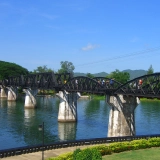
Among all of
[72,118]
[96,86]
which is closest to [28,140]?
[96,86]

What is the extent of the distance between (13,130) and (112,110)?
20739mm

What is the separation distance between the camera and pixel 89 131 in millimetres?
57906

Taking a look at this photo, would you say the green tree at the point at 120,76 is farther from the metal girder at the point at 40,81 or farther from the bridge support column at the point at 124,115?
the bridge support column at the point at 124,115

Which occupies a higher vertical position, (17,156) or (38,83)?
(38,83)

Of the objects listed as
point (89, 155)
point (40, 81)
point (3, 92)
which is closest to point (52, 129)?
point (40, 81)

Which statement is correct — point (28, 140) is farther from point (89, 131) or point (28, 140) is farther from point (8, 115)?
point (8, 115)

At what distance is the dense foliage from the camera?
511 feet

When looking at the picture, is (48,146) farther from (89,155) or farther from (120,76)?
(120,76)

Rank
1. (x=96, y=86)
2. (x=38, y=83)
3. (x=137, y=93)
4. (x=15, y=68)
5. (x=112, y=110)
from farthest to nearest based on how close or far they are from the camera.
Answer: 1. (x=15, y=68)
2. (x=38, y=83)
3. (x=96, y=86)
4. (x=112, y=110)
5. (x=137, y=93)

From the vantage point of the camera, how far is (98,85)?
56.3 meters

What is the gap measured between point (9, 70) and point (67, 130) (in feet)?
344

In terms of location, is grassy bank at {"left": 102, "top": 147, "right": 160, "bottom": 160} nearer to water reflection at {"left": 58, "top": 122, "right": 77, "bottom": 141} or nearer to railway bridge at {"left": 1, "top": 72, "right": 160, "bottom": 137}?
railway bridge at {"left": 1, "top": 72, "right": 160, "bottom": 137}

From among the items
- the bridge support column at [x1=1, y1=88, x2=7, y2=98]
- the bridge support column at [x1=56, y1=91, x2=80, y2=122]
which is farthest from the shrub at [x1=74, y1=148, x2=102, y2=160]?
the bridge support column at [x1=1, y1=88, x2=7, y2=98]

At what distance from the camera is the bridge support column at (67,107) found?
70.3m
